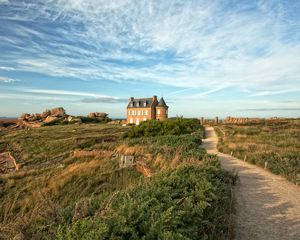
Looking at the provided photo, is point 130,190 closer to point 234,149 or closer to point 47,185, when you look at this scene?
point 47,185

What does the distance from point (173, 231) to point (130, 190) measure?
205 centimetres

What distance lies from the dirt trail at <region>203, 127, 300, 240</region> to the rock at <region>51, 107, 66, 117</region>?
6784 centimetres

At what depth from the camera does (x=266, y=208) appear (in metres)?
7.37

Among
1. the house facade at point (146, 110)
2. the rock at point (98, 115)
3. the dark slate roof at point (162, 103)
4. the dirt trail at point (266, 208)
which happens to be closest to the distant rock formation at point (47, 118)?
the rock at point (98, 115)

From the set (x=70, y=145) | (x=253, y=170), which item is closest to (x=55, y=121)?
(x=70, y=145)

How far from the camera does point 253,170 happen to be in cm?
1274

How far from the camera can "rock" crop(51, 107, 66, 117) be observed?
237 ft

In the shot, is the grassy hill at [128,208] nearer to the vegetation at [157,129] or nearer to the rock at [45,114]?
the vegetation at [157,129]

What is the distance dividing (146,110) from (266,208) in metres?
47.6

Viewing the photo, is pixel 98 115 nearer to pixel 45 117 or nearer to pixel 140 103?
pixel 45 117

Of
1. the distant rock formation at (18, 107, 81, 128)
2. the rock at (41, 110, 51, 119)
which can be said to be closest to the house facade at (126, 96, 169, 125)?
the distant rock formation at (18, 107, 81, 128)

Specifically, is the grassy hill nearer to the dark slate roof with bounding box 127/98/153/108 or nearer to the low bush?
the low bush

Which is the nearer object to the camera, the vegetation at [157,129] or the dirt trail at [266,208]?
the dirt trail at [266,208]

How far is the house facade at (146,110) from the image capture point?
54094 millimetres
